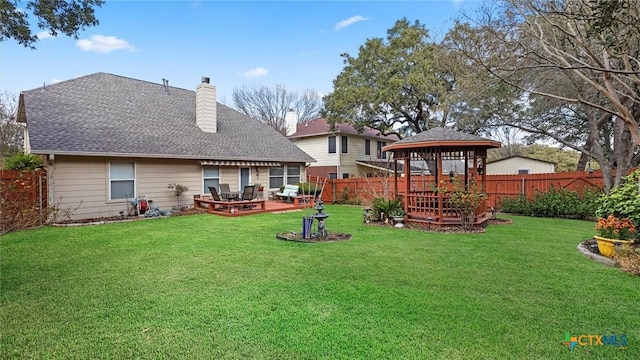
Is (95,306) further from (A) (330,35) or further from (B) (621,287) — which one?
(A) (330,35)

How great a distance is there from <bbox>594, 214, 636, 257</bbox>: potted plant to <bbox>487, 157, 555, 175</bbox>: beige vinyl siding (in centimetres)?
1949

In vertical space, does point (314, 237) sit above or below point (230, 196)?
below

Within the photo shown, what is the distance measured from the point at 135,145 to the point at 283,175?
22.6 ft

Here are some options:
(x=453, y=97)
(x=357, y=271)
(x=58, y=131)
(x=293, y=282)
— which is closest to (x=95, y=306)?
(x=293, y=282)

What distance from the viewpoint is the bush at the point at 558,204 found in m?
10.9

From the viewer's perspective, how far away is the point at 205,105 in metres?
14.3

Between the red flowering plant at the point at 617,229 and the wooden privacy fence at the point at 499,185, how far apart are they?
4.43 meters

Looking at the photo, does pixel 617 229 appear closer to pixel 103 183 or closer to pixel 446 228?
pixel 446 228

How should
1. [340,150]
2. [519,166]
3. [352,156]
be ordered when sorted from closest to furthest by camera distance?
[340,150], [352,156], [519,166]

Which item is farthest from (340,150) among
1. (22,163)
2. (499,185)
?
(22,163)

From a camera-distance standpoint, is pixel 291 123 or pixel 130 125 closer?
pixel 130 125

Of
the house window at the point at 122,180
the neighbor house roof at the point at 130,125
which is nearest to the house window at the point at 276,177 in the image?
the neighbor house roof at the point at 130,125

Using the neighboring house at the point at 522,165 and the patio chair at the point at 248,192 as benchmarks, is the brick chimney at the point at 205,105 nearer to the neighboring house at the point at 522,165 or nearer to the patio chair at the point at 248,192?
the patio chair at the point at 248,192

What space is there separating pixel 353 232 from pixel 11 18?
831 cm
